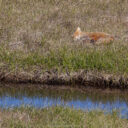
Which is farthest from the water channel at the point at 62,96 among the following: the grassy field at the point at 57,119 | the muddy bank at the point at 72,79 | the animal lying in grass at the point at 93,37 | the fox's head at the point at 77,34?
the fox's head at the point at 77,34

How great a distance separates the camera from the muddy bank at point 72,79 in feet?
36.0

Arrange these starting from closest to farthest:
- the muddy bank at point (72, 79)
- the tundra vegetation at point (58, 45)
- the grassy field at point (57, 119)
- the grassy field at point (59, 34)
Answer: the grassy field at point (57, 119)
the tundra vegetation at point (58, 45)
the muddy bank at point (72, 79)
the grassy field at point (59, 34)

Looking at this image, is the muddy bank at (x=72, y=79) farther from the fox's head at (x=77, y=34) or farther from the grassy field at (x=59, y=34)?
the fox's head at (x=77, y=34)

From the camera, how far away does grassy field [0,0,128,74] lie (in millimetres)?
11297

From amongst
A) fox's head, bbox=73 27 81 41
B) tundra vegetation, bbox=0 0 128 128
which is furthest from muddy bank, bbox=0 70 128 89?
fox's head, bbox=73 27 81 41

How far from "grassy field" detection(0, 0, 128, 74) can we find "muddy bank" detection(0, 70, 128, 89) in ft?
0.41

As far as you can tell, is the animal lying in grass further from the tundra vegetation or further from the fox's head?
the tundra vegetation

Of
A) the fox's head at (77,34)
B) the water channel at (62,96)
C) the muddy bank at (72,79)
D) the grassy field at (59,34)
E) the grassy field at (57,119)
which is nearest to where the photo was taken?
the grassy field at (57,119)

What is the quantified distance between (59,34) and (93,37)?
103 centimetres

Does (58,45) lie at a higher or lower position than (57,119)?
higher

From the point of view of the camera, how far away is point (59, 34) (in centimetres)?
1337

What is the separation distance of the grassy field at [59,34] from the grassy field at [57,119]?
3048 millimetres

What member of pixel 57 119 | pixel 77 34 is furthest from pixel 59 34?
pixel 57 119

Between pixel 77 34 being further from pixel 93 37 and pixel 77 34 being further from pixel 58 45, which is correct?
pixel 58 45
